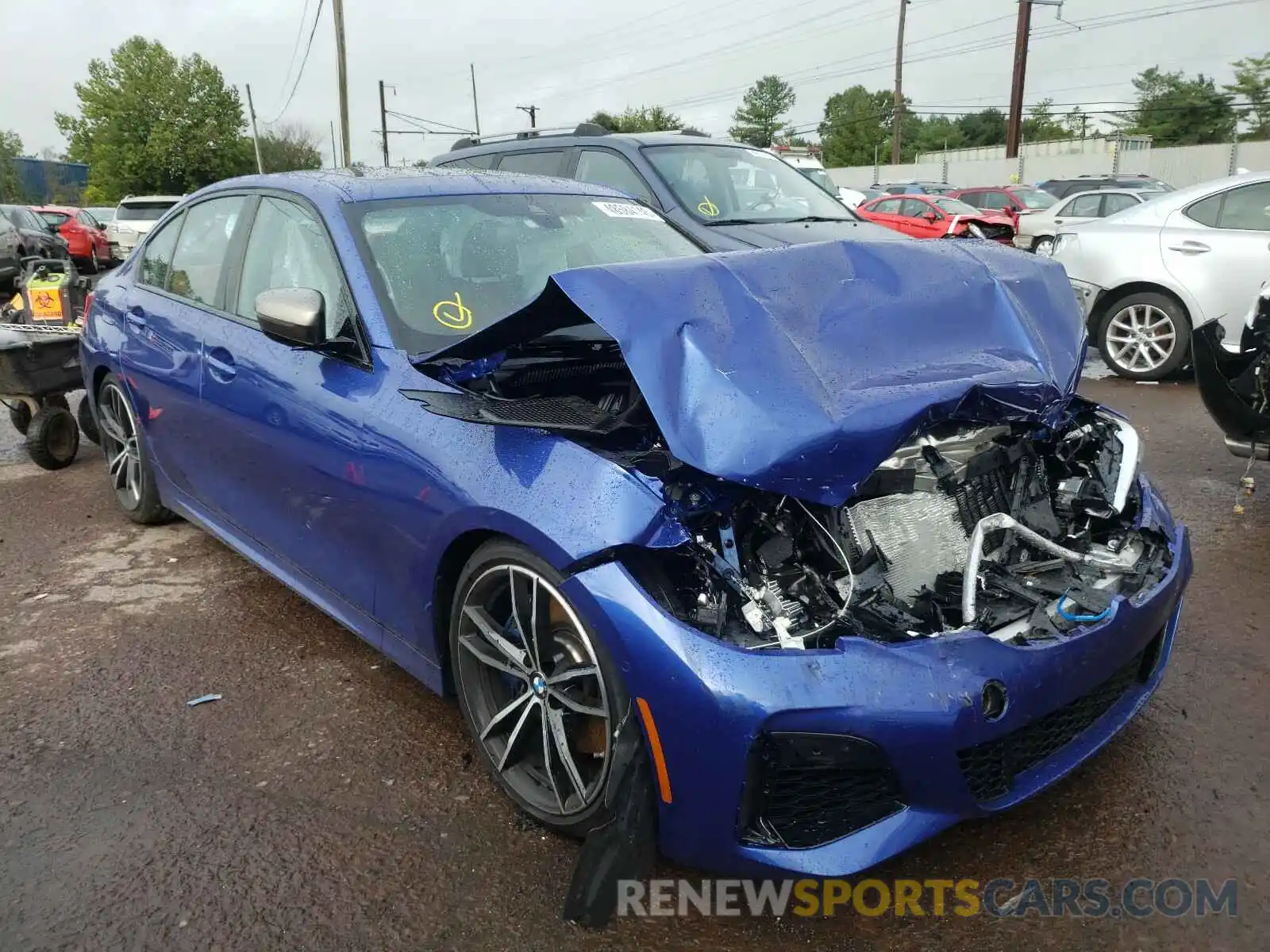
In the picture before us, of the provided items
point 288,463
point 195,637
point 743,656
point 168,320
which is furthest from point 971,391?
point 168,320

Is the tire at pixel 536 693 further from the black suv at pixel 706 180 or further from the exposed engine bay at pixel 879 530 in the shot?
the black suv at pixel 706 180

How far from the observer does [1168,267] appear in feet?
24.8

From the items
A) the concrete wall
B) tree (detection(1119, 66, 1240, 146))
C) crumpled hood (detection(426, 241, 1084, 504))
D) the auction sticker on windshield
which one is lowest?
crumpled hood (detection(426, 241, 1084, 504))

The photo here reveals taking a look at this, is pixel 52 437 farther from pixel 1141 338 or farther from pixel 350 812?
pixel 1141 338

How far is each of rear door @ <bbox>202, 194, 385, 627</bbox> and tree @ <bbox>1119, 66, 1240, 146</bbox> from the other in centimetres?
6638

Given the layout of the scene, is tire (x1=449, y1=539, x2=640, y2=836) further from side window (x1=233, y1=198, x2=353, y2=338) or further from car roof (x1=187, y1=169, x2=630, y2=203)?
car roof (x1=187, y1=169, x2=630, y2=203)

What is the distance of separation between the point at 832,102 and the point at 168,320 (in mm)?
104979

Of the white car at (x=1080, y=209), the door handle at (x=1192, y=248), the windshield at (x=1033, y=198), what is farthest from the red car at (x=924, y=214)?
the door handle at (x=1192, y=248)

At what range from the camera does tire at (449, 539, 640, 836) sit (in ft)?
7.58

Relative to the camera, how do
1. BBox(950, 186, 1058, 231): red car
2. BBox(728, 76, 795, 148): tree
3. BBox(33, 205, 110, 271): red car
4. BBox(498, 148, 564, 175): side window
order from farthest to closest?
1. BBox(728, 76, 795, 148): tree
2. BBox(950, 186, 1058, 231): red car
3. BBox(33, 205, 110, 271): red car
4. BBox(498, 148, 564, 175): side window

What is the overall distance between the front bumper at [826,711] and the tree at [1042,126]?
3259 inches

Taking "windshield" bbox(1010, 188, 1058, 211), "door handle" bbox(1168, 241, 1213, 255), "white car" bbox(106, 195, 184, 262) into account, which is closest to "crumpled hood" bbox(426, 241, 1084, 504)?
"door handle" bbox(1168, 241, 1213, 255)

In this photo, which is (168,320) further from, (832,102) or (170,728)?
(832,102)

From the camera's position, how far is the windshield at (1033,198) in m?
22.0
